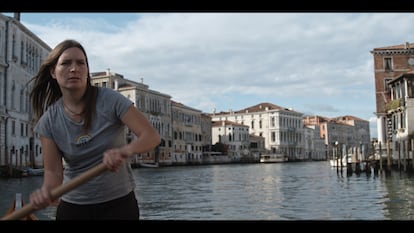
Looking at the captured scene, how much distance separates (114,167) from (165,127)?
3426 centimetres

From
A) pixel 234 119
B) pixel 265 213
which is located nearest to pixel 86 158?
pixel 265 213

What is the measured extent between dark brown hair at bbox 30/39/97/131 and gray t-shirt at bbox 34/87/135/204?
2 cm

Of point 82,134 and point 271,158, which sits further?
point 271,158

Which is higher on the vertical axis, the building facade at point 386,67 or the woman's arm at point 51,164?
the building facade at point 386,67

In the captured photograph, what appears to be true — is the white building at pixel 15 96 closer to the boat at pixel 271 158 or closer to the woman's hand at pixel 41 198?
the woman's hand at pixel 41 198

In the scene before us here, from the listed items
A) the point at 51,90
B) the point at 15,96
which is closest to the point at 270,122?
the point at 15,96

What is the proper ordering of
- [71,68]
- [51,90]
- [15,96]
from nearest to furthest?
[71,68] < [51,90] < [15,96]

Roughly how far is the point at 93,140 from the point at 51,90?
0.68 feet

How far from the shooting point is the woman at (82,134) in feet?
3.59

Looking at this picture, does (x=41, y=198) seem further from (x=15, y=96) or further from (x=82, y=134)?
(x=15, y=96)

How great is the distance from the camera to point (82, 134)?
1.13 meters

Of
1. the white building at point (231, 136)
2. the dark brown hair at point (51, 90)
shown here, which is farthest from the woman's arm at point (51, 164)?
the white building at point (231, 136)
